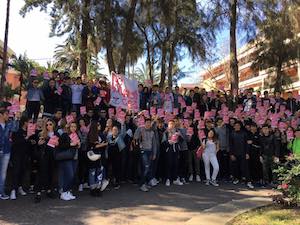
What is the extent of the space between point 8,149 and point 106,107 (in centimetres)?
511

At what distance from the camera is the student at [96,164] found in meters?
10.6

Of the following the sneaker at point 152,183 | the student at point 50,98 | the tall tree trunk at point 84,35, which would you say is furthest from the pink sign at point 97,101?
the tall tree trunk at point 84,35

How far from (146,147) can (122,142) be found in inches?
24.2

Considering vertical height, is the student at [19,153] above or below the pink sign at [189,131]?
below

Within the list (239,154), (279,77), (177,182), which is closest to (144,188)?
(177,182)

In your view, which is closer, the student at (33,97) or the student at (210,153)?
the student at (210,153)

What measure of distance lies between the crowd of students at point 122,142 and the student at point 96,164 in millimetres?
23

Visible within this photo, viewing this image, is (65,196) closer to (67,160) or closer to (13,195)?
(67,160)

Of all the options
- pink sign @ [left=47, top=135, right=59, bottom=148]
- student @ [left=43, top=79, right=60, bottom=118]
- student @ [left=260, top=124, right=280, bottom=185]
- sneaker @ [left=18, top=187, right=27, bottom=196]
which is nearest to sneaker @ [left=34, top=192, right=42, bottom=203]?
sneaker @ [left=18, top=187, right=27, bottom=196]

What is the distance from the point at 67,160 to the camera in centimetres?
1014

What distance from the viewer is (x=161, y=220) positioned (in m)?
8.59

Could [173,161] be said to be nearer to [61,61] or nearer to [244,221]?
[244,221]

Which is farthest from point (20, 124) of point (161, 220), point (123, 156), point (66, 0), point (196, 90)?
point (66, 0)

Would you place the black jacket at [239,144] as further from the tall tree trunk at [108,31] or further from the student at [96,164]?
the tall tree trunk at [108,31]
